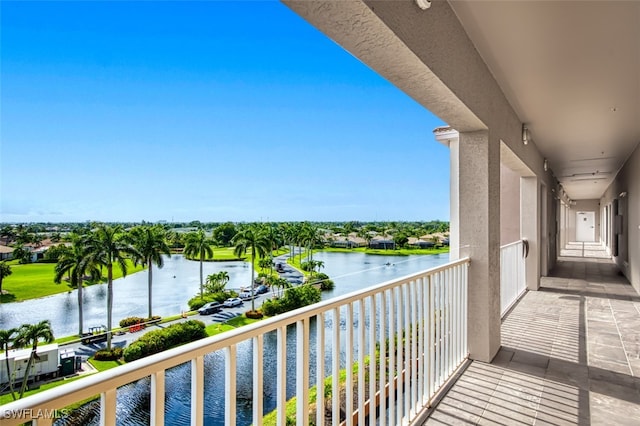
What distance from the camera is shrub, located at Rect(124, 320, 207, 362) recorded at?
0.87 metres

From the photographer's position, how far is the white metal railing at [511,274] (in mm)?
5090

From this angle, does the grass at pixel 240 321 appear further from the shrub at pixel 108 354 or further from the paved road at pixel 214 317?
the shrub at pixel 108 354

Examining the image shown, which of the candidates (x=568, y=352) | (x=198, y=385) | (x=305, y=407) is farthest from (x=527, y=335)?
(x=198, y=385)

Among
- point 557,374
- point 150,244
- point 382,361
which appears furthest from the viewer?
point 557,374

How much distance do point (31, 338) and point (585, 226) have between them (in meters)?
30.8

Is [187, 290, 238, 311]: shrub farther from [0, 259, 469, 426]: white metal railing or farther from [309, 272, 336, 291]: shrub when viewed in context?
[309, 272, 336, 291]: shrub

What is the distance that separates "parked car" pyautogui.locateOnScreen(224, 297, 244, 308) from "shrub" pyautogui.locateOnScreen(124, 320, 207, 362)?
0.09 m

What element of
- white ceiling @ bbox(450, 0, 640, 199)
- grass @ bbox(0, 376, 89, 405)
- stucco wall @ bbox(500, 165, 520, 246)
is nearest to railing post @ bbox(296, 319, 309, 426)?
grass @ bbox(0, 376, 89, 405)

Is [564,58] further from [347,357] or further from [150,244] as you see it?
[150,244]

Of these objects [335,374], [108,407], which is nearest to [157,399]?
[108,407]

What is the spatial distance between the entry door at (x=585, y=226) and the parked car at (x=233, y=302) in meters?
29.4

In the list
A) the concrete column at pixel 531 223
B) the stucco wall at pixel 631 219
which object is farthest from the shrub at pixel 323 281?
the stucco wall at pixel 631 219

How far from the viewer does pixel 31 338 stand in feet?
2.20

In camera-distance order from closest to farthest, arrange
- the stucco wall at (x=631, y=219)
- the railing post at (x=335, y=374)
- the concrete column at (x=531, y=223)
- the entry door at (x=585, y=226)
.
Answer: the railing post at (x=335, y=374) → the stucco wall at (x=631, y=219) → the concrete column at (x=531, y=223) → the entry door at (x=585, y=226)
